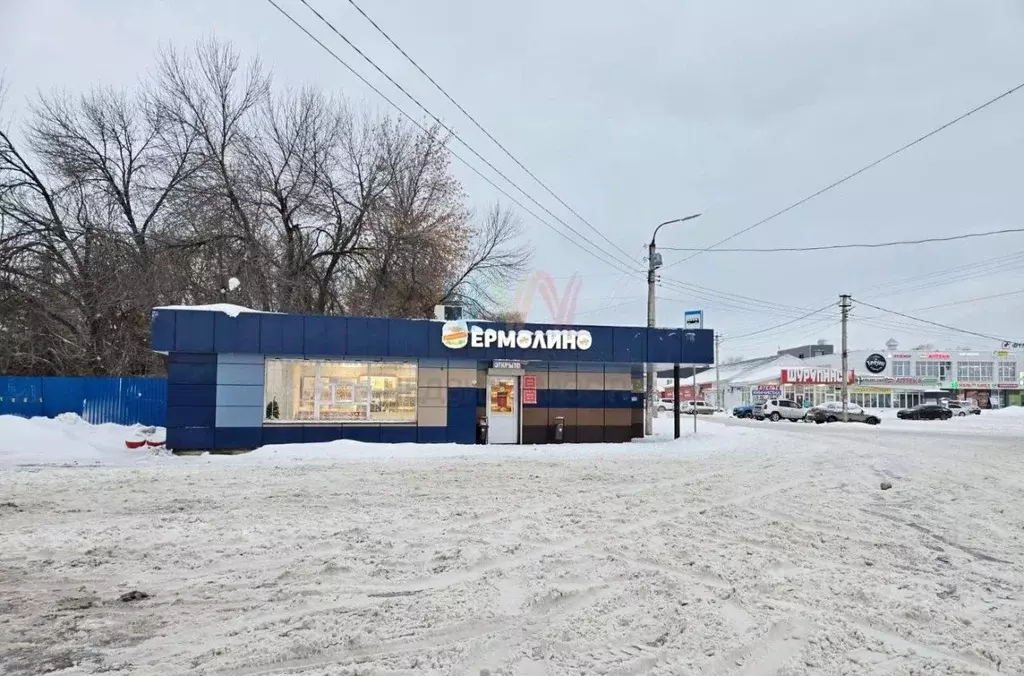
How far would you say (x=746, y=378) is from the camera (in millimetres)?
75062

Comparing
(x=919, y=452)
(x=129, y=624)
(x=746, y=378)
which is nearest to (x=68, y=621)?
(x=129, y=624)

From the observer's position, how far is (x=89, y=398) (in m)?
20.4

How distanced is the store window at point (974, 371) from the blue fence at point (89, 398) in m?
81.3

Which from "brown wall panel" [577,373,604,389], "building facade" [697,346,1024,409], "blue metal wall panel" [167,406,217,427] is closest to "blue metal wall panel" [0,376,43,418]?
"blue metal wall panel" [167,406,217,427]

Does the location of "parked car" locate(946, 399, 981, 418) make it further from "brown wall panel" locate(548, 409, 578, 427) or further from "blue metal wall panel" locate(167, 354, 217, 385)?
"blue metal wall panel" locate(167, 354, 217, 385)

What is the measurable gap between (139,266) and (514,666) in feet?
84.4

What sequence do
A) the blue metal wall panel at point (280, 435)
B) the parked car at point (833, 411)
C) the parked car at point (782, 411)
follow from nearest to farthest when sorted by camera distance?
the blue metal wall panel at point (280, 435) < the parked car at point (833, 411) < the parked car at point (782, 411)

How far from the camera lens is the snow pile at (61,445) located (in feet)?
48.2

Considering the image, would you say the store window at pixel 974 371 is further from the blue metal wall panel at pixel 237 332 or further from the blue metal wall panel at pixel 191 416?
the blue metal wall panel at pixel 191 416

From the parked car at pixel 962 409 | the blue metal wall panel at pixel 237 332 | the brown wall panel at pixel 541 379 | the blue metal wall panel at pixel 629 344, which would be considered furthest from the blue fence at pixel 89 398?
the parked car at pixel 962 409

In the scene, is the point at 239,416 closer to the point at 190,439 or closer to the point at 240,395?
the point at 240,395

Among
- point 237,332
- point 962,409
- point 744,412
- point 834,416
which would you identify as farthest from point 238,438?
point 962,409

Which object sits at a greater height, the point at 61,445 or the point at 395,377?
the point at 395,377

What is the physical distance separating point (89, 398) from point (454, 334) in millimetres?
12586
